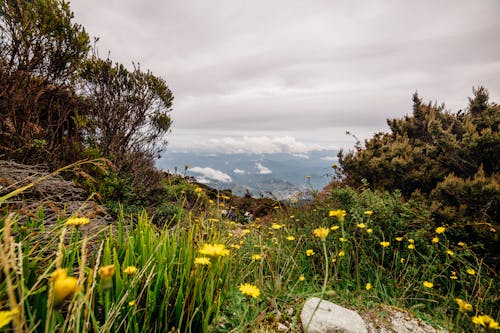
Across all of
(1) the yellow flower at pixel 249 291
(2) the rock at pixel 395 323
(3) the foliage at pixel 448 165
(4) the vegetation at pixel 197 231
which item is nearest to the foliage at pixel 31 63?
(4) the vegetation at pixel 197 231

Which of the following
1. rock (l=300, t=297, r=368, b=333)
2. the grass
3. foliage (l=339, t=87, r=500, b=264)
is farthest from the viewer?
foliage (l=339, t=87, r=500, b=264)

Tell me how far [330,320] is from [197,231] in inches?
53.2

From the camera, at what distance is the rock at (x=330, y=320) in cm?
175

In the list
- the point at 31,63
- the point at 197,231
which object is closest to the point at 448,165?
the point at 197,231

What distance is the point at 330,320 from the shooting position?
1.78 meters

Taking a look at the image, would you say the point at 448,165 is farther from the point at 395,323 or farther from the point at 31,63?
the point at 31,63

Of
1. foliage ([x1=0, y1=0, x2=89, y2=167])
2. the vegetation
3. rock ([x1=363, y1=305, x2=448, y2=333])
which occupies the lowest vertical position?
rock ([x1=363, y1=305, x2=448, y2=333])

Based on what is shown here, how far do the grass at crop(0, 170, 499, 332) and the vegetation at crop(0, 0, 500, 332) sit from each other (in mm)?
15

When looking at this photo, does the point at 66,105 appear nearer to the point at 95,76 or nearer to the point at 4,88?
the point at 95,76

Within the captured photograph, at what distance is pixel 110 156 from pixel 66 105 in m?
1.42

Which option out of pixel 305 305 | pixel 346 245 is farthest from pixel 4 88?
pixel 346 245

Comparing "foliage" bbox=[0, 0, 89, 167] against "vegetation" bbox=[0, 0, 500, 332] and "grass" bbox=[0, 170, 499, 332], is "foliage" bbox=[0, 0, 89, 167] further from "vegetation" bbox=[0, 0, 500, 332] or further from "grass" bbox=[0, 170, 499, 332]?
"grass" bbox=[0, 170, 499, 332]

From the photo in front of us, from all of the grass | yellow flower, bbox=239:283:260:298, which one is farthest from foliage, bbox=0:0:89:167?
yellow flower, bbox=239:283:260:298

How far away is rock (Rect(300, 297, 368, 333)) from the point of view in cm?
175
